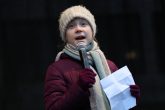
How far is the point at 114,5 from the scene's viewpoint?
828 cm

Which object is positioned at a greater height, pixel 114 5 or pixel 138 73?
pixel 114 5

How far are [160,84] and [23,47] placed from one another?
5.66 ft

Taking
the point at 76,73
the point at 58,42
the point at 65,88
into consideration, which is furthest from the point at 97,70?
the point at 58,42

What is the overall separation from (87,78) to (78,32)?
472 millimetres

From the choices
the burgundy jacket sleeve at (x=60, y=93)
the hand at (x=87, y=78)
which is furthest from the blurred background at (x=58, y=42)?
the hand at (x=87, y=78)

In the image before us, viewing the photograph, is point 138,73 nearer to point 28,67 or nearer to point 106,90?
point 28,67

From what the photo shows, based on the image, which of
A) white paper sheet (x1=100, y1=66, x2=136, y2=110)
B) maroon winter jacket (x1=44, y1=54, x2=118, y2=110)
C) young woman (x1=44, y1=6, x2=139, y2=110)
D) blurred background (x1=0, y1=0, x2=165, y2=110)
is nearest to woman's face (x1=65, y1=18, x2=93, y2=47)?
young woman (x1=44, y1=6, x2=139, y2=110)

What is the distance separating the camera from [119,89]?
4441 mm

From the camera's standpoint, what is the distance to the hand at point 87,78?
13.8 feet

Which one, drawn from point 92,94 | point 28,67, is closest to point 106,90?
point 92,94

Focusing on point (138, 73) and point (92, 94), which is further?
point (138, 73)

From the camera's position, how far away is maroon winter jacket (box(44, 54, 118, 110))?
429cm

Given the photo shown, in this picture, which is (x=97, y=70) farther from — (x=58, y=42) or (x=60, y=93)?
(x=58, y=42)

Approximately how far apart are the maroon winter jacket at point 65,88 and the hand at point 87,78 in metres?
0.06
